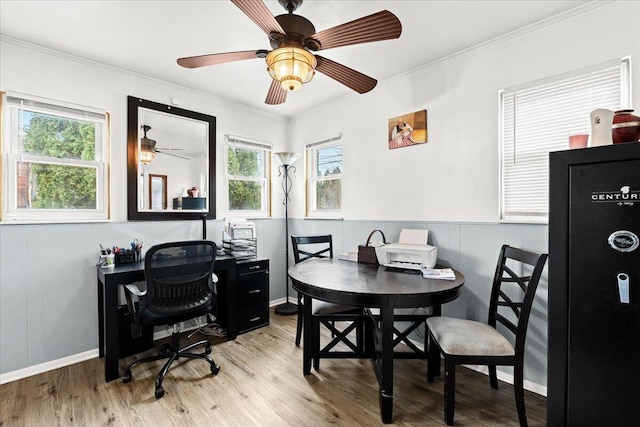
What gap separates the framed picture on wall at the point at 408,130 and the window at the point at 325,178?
2.55 ft

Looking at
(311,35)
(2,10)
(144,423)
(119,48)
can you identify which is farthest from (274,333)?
(2,10)

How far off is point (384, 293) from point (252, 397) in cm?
123

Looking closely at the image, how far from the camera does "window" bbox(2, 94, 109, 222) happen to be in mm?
2381

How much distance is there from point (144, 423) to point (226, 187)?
244 cm

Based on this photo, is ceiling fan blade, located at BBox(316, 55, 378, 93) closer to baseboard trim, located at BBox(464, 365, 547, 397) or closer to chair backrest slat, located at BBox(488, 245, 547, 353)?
chair backrest slat, located at BBox(488, 245, 547, 353)

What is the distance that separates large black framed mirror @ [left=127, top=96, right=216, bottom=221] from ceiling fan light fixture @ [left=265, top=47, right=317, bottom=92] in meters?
1.90

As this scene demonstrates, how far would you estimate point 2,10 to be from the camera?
1.99 m

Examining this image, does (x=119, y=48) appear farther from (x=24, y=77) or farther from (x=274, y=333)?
(x=274, y=333)

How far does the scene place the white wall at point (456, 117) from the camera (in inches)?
77.3

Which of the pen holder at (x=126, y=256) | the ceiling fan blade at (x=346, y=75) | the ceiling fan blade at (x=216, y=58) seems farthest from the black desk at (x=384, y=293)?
the pen holder at (x=126, y=256)

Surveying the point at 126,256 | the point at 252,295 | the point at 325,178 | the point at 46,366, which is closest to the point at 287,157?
the point at 325,178

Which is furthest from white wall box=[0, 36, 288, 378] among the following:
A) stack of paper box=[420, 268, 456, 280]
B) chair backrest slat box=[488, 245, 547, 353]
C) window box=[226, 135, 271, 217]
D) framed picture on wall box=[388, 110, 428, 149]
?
chair backrest slat box=[488, 245, 547, 353]

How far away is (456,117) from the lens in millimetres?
2602

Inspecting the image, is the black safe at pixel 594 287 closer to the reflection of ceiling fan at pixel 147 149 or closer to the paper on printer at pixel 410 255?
the paper on printer at pixel 410 255
